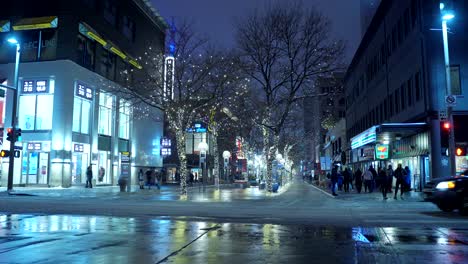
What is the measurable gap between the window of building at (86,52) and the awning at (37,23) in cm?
Result: 247

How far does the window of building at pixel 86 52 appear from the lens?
132ft

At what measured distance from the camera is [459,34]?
26891mm

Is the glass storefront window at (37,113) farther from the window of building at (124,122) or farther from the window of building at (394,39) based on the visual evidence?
the window of building at (394,39)

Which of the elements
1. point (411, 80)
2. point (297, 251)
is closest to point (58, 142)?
Result: point (411, 80)

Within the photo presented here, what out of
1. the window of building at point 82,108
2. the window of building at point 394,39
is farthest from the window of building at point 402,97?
the window of building at point 82,108

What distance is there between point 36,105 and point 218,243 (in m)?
33.3

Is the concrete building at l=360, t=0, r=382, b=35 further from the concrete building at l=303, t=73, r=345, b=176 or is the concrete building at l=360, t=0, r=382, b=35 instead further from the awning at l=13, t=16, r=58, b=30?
the awning at l=13, t=16, r=58, b=30

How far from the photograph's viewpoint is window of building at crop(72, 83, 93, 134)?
131 feet

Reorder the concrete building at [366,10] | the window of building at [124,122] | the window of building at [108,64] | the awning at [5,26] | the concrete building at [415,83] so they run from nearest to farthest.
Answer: the concrete building at [415,83]
the awning at [5,26]
the window of building at [108,64]
the window of building at [124,122]
the concrete building at [366,10]

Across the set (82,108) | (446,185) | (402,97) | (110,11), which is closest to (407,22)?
(402,97)

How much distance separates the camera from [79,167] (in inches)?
1620

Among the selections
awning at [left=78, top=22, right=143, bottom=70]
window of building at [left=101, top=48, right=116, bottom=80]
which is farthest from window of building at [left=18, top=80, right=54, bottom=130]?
window of building at [left=101, top=48, right=116, bottom=80]

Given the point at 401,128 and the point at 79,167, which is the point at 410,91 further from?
the point at 79,167

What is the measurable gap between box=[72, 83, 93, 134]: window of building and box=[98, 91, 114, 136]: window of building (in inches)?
91.8
